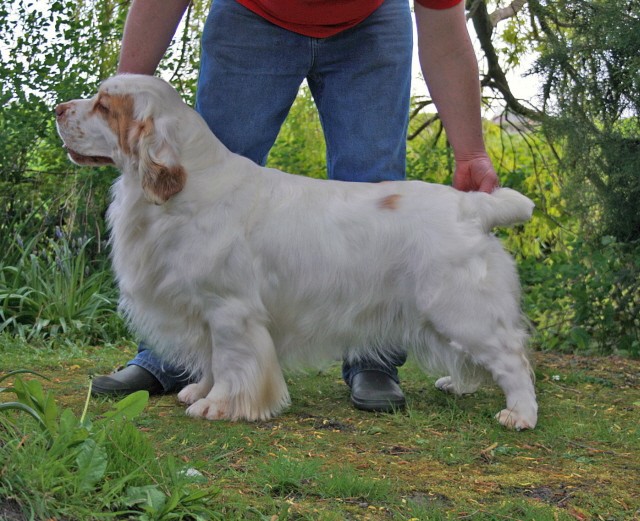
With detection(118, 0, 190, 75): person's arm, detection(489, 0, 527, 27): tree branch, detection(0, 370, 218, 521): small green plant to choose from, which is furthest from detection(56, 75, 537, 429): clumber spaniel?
detection(489, 0, 527, 27): tree branch

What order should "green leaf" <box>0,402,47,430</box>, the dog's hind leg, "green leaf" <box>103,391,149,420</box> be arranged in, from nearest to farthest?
1. "green leaf" <box>0,402,47,430</box>
2. "green leaf" <box>103,391,149,420</box>
3. the dog's hind leg

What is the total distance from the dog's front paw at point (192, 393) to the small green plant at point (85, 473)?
46.1 inches

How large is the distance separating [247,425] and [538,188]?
4.14 metres

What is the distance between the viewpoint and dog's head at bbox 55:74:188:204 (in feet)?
9.96

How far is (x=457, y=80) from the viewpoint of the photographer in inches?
142

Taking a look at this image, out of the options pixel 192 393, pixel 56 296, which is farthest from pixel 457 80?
A: pixel 56 296

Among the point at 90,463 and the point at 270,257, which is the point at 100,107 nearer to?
the point at 270,257

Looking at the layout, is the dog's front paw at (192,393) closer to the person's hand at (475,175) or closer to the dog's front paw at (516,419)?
the dog's front paw at (516,419)

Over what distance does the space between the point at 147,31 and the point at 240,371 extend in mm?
1310

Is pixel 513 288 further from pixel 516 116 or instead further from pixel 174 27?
pixel 516 116

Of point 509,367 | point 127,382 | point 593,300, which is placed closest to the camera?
point 509,367

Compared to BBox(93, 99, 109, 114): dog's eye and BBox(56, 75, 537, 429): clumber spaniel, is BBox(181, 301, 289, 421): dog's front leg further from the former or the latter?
BBox(93, 99, 109, 114): dog's eye

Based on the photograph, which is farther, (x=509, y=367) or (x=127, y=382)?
(x=127, y=382)

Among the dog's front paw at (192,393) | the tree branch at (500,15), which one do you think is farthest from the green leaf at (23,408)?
the tree branch at (500,15)
